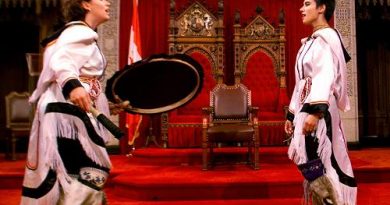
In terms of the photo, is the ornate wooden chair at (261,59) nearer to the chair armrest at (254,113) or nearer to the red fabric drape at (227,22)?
the red fabric drape at (227,22)

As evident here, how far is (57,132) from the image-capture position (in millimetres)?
1810

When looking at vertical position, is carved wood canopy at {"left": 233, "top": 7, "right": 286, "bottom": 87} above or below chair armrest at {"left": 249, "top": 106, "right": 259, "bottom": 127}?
above

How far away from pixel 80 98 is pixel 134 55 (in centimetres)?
392

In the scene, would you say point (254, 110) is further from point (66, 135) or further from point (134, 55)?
point (66, 135)

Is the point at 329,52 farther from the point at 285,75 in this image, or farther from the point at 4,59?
the point at 4,59

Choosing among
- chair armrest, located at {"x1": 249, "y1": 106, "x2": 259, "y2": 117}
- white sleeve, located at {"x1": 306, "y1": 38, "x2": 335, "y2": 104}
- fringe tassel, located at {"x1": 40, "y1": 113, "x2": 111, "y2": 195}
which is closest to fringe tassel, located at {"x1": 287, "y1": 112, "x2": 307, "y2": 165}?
white sleeve, located at {"x1": 306, "y1": 38, "x2": 335, "y2": 104}

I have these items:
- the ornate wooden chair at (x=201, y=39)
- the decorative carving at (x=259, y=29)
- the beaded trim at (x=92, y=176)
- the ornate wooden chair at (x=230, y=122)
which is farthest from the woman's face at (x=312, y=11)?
the decorative carving at (x=259, y=29)

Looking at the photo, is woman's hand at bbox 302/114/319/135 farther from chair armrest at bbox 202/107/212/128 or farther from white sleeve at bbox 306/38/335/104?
chair armrest at bbox 202/107/212/128

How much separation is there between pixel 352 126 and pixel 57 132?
5380 mm

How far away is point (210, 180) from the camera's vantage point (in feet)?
12.9

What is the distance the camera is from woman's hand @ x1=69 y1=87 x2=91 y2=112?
1.70 meters

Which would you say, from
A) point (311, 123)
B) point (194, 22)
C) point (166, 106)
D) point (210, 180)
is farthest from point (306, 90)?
point (194, 22)

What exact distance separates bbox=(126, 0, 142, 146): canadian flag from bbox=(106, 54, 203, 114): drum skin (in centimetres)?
357

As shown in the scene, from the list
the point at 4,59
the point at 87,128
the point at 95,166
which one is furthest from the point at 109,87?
the point at 4,59
